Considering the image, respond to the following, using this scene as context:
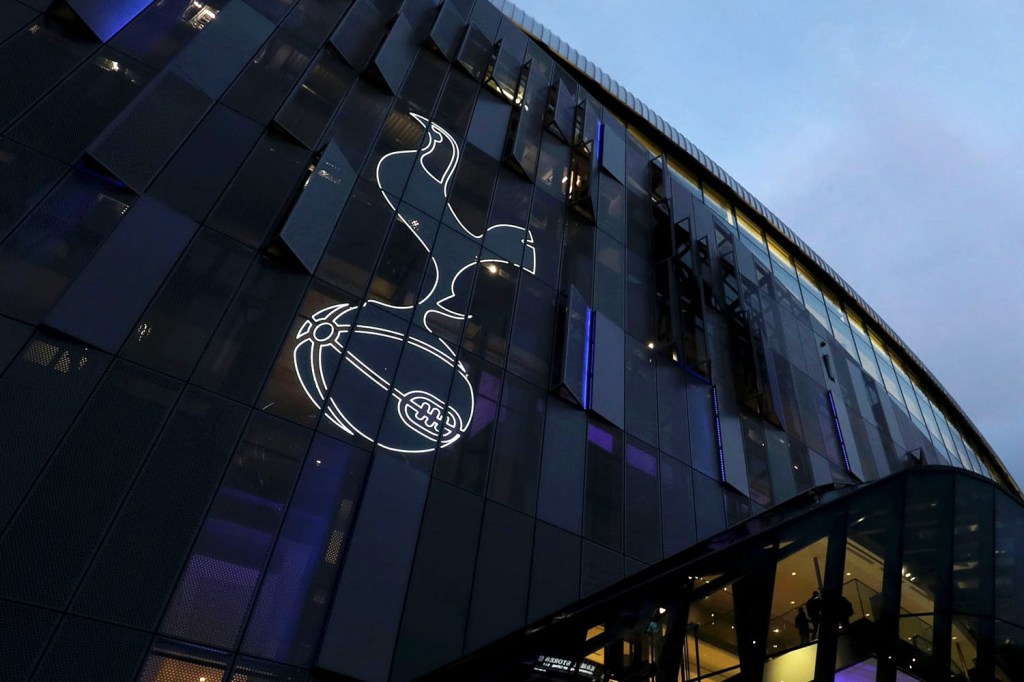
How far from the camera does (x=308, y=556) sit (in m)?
10.3

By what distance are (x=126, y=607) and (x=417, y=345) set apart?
268 inches

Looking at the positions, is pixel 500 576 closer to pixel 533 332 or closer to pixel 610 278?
pixel 533 332

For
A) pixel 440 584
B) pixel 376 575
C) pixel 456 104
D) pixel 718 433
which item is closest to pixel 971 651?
pixel 440 584

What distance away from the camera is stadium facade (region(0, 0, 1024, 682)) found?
27.5ft

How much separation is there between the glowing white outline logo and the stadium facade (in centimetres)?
6

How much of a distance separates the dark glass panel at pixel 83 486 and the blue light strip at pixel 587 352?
30.4ft

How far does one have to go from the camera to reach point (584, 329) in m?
17.1

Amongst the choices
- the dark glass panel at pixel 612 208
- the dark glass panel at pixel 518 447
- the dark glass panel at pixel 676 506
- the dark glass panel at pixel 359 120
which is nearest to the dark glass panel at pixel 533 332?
the dark glass panel at pixel 518 447

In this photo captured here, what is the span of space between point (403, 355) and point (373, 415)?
153 centimetres

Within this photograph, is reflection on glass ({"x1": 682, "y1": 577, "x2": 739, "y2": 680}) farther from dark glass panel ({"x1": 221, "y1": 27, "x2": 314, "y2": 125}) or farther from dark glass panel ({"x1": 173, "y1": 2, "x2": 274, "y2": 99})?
dark glass panel ({"x1": 173, "y1": 2, "x2": 274, "y2": 99})

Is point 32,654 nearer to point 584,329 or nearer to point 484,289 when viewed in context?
point 484,289

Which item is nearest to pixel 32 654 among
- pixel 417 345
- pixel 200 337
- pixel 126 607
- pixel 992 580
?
pixel 126 607

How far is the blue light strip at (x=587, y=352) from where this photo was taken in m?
16.1

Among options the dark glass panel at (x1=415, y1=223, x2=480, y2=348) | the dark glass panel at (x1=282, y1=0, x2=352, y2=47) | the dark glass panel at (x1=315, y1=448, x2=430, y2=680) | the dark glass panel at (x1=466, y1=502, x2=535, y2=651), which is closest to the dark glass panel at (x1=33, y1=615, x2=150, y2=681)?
the dark glass panel at (x1=315, y1=448, x2=430, y2=680)
